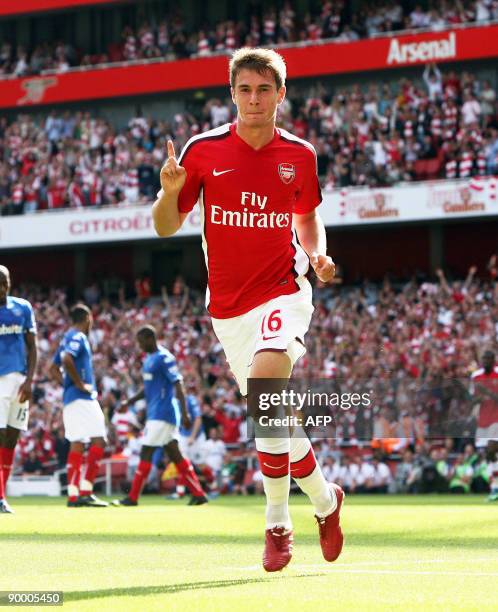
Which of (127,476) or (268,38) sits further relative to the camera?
(268,38)

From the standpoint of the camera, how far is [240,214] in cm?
690

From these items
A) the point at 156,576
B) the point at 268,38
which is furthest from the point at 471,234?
the point at 156,576

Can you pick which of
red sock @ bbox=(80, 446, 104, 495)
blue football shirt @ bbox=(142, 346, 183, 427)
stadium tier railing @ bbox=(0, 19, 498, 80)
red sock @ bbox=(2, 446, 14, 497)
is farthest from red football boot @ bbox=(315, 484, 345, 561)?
stadium tier railing @ bbox=(0, 19, 498, 80)

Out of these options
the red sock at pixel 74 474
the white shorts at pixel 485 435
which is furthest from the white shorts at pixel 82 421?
the white shorts at pixel 485 435

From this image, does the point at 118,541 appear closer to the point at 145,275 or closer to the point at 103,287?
the point at 145,275

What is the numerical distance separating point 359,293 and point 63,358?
15940 millimetres

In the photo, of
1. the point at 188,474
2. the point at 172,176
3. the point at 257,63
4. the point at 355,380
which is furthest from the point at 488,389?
the point at 172,176

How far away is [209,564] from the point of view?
24.5 ft

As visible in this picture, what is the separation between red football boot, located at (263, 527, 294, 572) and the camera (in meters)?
6.55

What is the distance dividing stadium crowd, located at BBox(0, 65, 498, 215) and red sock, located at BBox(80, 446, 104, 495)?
651 inches

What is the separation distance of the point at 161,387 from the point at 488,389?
4228mm

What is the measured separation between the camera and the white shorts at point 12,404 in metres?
13.0

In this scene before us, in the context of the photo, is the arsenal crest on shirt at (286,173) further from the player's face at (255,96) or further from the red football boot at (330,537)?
the red football boot at (330,537)

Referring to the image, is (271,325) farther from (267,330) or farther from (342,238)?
(342,238)
